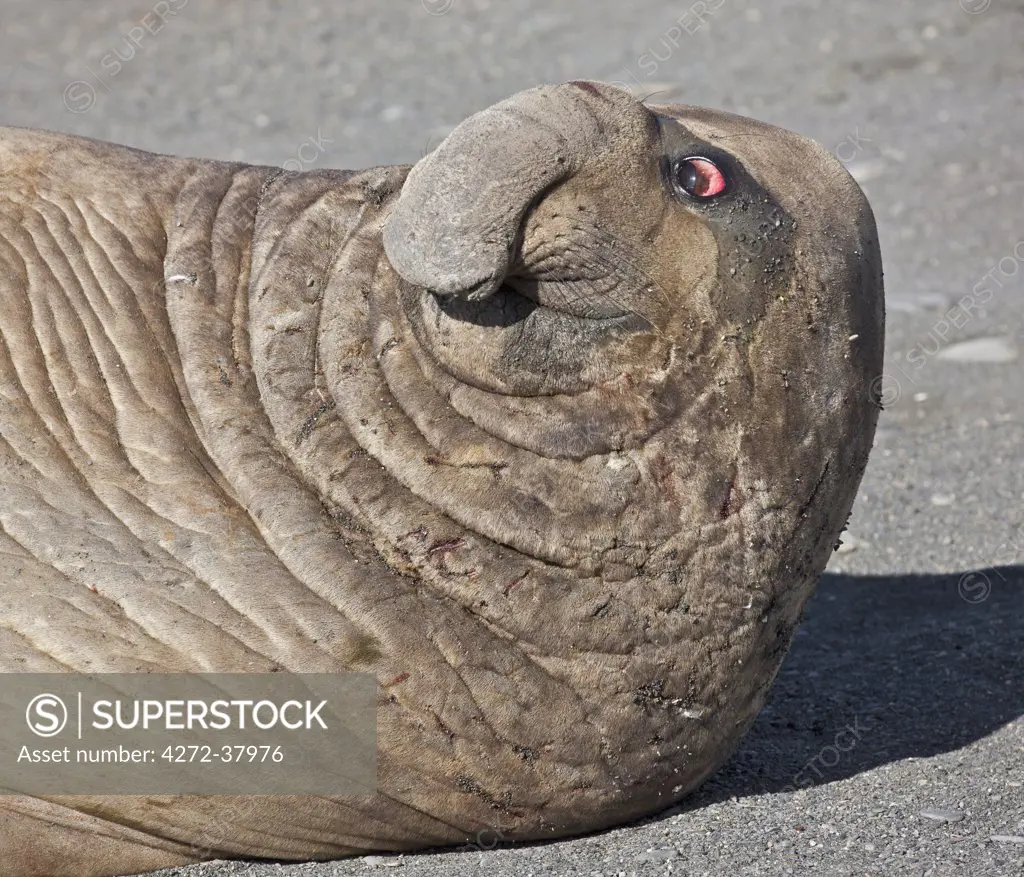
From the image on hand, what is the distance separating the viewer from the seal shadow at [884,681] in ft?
11.9

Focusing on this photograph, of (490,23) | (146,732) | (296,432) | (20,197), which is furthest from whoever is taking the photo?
(490,23)

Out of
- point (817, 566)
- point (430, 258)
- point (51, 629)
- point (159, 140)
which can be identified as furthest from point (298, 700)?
point (159, 140)

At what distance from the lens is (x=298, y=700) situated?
2.97 metres

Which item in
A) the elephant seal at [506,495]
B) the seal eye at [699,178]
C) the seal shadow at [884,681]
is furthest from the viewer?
the seal shadow at [884,681]

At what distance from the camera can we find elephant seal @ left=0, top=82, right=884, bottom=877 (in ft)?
9.89

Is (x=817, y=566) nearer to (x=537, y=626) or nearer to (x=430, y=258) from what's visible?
(x=537, y=626)

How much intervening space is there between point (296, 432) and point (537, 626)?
2.07ft

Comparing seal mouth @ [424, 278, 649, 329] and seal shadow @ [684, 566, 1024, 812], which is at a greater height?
seal mouth @ [424, 278, 649, 329]

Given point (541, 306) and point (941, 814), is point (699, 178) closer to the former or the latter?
point (541, 306)

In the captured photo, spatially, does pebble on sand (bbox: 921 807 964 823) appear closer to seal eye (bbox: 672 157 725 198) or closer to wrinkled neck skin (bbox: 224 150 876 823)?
wrinkled neck skin (bbox: 224 150 876 823)

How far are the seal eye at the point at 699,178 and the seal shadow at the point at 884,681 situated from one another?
1.29 m

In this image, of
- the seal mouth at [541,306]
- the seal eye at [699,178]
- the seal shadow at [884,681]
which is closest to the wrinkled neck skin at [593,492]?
→ the seal mouth at [541,306]

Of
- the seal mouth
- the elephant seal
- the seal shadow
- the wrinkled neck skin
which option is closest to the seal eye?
the elephant seal

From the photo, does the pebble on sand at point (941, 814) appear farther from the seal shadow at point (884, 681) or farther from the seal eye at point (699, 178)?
the seal eye at point (699, 178)
